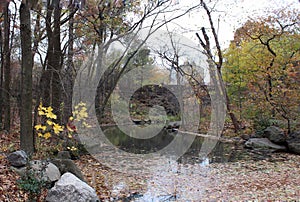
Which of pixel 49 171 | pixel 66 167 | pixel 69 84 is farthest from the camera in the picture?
pixel 69 84

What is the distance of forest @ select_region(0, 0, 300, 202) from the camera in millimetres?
3645

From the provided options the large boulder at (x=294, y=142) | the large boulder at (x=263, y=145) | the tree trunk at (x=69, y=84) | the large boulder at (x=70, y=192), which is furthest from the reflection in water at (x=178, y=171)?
the tree trunk at (x=69, y=84)

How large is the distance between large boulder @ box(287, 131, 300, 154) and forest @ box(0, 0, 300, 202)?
2 cm

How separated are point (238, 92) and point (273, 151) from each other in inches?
132

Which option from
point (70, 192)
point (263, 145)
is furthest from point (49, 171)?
point (263, 145)

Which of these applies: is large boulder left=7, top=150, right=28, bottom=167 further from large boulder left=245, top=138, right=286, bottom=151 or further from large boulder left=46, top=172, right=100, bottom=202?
large boulder left=245, top=138, right=286, bottom=151

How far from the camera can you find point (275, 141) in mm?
6859

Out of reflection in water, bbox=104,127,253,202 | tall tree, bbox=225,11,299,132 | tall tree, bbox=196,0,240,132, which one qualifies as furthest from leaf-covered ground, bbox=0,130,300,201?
tall tree, bbox=196,0,240,132

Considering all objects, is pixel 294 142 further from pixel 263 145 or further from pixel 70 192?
pixel 70 192

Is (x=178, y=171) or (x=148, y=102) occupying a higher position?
(x=148, y=102)

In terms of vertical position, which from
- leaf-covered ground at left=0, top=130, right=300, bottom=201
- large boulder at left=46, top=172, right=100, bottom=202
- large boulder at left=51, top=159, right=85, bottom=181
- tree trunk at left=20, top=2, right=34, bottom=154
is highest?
tree trunk at left=20, top=2, right=34, bottom=154

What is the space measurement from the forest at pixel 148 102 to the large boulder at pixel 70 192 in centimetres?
1

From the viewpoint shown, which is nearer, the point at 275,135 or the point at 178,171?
the point at 178,171

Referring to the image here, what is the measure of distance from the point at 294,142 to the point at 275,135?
52cm
